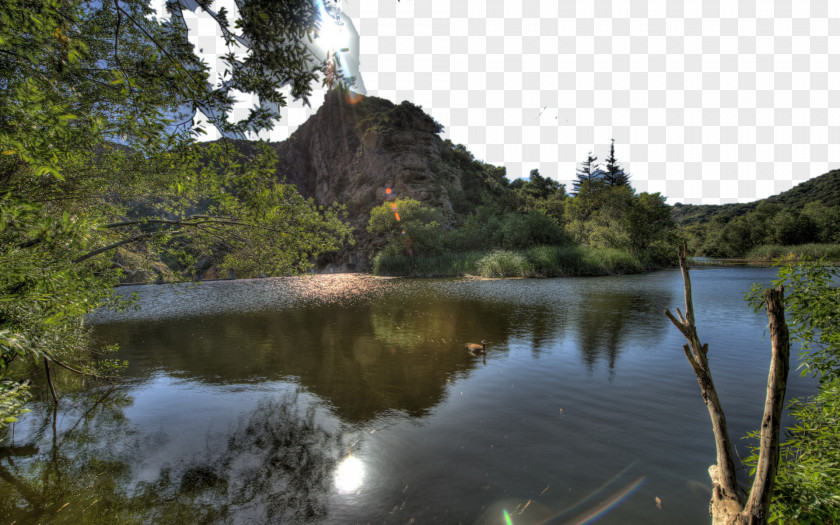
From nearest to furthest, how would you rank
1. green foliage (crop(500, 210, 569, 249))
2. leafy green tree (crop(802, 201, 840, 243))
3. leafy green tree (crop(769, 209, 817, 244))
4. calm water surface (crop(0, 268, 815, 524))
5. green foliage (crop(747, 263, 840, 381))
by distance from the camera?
green foliage (crop(747, 263, 840, 381))
calm water surface (crop(0, 268, 815, 524))
green foliage (crop(500, 210, 569, 249))
leafy green tree (crop(802, 201, 840, 243))
leafy green tree (crop(769, 209, 817, 244))

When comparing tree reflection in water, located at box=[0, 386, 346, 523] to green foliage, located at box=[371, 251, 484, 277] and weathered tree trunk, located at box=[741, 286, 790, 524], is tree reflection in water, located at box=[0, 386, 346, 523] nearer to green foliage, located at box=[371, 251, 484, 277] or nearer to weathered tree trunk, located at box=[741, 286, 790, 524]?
weathered tree trunk, located at box=[741, 286, 790, 524]

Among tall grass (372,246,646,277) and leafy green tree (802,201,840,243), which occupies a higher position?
leafy green tree (802,201,840,243)

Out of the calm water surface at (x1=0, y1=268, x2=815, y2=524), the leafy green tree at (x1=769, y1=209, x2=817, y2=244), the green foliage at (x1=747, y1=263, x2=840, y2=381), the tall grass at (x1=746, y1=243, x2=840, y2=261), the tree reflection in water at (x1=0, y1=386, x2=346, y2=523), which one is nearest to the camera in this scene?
the green foliage at (x1=747, y1=263, x2=840, y2=381)

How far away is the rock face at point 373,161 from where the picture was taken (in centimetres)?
6681

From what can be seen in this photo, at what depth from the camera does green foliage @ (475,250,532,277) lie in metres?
40.5

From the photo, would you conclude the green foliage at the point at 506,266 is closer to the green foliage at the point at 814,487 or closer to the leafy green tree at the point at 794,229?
the green foliage at the point at 814,487

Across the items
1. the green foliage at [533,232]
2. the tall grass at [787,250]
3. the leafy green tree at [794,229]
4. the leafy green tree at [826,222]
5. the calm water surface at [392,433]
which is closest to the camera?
the calm water surface at [392,433]

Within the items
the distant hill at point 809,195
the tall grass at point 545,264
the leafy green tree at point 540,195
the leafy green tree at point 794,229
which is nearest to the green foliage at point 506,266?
the tall grass at point 545,264

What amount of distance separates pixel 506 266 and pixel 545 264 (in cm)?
451

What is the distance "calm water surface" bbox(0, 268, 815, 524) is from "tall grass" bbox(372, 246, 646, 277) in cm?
2622

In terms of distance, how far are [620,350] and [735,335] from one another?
6.13m

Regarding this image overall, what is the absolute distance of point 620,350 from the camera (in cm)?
1200

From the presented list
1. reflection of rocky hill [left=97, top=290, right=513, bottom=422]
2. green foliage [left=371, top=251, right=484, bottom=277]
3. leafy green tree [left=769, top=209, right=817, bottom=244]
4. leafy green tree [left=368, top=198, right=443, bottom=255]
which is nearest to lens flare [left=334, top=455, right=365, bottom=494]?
reflection of rocky hill [left=97, top=290, right=513, bottom=422]

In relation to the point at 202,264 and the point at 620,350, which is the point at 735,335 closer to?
the point at 620,350
